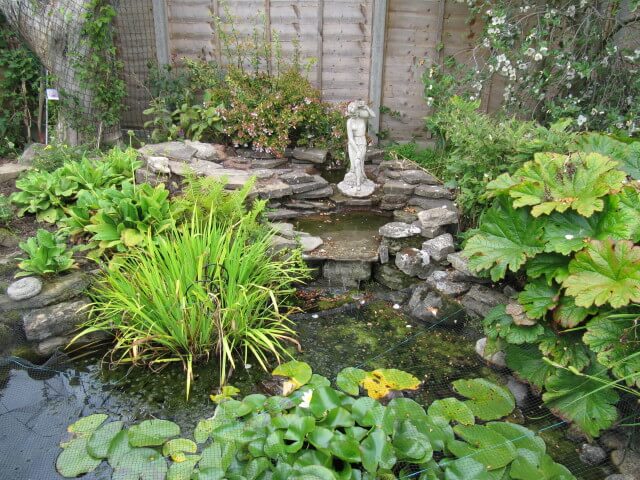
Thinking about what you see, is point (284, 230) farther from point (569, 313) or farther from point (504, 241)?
point (569, 313)

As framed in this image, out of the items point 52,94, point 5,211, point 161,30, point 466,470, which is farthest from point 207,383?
point 161,30

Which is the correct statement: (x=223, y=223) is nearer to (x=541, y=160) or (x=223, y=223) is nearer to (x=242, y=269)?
(x=242, y=269)

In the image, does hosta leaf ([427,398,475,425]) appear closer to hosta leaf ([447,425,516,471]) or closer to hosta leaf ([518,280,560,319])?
hosta leaf ([447,425,516,471])

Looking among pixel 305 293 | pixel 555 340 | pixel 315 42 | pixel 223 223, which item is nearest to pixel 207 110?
pixel 315 42

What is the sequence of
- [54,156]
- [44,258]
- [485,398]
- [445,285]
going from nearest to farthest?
[485,398], [44,258], [445,285], [54,156]

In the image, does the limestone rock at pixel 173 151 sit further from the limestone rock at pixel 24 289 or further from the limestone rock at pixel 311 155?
the limestone rock at pixel 24 289

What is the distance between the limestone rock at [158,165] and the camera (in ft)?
14.8

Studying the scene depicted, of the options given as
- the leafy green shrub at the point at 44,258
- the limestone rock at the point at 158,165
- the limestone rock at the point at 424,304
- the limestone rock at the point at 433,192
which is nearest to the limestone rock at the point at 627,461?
the limestone rock at the point at 424,304

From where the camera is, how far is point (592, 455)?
2.47 m

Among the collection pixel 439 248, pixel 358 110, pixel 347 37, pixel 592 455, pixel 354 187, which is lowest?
pixel 592 455

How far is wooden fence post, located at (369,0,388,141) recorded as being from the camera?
19.1ft

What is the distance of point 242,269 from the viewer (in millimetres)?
3281

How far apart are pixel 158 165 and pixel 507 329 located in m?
3.25

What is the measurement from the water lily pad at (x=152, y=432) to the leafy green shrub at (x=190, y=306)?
307 mm
